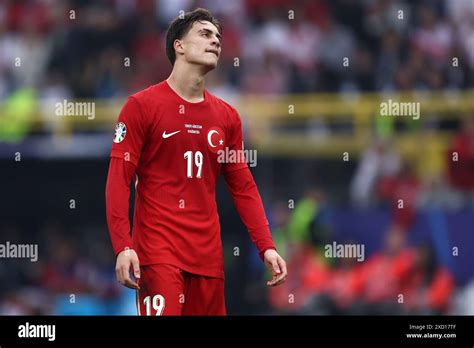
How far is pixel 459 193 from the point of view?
13906 mm

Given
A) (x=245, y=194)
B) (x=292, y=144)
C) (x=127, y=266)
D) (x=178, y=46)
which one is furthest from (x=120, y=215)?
(x=292, y=144)

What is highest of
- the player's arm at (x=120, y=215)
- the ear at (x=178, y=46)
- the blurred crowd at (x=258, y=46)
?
the blurred crowd at (x=258, y=46)

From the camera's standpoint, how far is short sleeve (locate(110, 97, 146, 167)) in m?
6.75

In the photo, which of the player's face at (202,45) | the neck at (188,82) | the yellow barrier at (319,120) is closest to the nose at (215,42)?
the player's face at (202,45)

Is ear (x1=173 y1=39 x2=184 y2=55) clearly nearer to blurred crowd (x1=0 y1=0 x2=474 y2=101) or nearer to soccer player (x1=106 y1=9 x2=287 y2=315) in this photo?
soccer player (x1=106 y1=9 x2=287 y2=315)

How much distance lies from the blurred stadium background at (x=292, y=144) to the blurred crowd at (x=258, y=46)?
2 centimetres

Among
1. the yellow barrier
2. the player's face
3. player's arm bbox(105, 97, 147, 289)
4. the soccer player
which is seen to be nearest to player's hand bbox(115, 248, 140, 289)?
player's arm bbox(105, 97, 147, 289)

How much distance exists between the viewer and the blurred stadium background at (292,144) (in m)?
13.2

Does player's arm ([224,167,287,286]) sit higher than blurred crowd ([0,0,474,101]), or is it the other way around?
blurred crowd ([0,0,474,101])

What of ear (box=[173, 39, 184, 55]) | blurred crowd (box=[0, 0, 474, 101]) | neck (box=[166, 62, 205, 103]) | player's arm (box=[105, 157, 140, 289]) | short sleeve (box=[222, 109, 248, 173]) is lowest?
player's arm (box=[105, 157, 140, 289])

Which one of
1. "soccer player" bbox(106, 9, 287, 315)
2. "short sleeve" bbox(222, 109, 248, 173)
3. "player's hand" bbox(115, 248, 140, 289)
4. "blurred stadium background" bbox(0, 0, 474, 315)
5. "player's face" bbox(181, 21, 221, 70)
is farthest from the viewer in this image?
"blurred stadium background" bbox(0, 0, 474, 315)

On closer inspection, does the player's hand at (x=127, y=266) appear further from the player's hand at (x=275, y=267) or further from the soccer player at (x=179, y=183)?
the player's hand at (x=275, y=267)

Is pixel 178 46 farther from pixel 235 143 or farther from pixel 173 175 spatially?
pixel 173 175

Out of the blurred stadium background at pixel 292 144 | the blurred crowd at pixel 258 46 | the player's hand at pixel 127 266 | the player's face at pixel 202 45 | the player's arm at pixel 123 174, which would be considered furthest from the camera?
the blurred crowd at pixel 258 46
